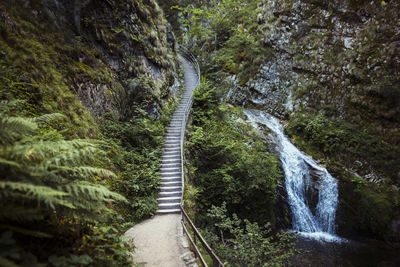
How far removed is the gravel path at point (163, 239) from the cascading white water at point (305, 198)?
24.4ft

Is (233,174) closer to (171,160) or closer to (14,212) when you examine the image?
(171,160)

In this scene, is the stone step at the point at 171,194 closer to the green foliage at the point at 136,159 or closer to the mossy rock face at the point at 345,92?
the green foliage at the point at 136,159

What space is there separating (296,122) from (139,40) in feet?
41.0

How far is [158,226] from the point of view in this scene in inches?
262

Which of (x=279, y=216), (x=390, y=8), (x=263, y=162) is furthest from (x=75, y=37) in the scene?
(x=390, y=8)

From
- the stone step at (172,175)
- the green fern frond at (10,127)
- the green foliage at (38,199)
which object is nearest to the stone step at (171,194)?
the stone step at (172,175)

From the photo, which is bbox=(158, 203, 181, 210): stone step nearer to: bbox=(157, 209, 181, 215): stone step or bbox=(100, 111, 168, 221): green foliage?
bbox=(157, 209, 181, 215): stone step

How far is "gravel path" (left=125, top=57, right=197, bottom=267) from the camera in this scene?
504cm

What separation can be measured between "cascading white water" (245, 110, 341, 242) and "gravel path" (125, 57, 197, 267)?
24.4 ft

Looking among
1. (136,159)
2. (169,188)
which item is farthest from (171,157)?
(169,188)

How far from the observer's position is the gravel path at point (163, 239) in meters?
5.04

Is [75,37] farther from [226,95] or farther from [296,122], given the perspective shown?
[296,122]

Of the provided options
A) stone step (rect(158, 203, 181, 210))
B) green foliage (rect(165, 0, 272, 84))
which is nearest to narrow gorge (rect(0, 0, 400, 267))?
stone step (rect(158, 203, 181, 210))

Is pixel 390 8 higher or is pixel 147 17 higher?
pixel 390 8
